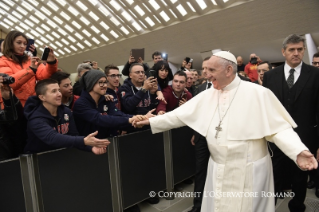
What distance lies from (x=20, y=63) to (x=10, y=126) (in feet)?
2.87

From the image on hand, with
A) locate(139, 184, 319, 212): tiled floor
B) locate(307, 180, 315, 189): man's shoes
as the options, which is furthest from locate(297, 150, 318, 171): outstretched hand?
locate(307, 180, 315, 189): man's shoes

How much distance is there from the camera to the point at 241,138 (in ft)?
6.23

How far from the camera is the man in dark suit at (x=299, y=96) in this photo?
2645mm

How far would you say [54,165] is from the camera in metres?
2.21

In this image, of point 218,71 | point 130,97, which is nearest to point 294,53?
point 218,71

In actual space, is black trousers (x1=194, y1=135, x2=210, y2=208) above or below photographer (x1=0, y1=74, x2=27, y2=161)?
below

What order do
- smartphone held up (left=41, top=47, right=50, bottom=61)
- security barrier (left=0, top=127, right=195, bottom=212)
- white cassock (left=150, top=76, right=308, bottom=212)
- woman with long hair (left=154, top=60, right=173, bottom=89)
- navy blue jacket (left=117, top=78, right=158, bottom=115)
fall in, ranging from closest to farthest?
white cassock (left=150, top=76, right=308, bottom=212), security barrier (left=0, top=127, right=195, bottom=212), smartphone held up (left=41, top=47, right=50, bottom=61), navy blue jacket (left=117, top=78, right=158, bottom=115), woman with long hair (left=154, top=60, right=173, bottom=89)

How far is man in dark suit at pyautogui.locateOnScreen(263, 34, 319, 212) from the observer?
104 inches

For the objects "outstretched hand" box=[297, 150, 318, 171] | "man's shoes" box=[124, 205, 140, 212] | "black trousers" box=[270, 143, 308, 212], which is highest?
"outstretched hand" box=[297, 150, 318, 171]

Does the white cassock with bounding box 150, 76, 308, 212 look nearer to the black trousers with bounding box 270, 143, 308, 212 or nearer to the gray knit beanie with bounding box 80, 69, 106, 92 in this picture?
the black trousers with bounding box 270, 143, 308, 212

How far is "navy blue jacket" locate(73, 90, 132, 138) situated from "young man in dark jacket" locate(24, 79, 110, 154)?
0.62 feet

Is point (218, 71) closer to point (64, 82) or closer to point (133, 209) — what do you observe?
point (64, 82)

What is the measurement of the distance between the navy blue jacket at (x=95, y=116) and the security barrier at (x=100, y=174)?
26 cm

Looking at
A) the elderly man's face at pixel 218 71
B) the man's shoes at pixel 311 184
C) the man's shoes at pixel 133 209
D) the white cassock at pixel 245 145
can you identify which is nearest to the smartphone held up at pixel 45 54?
the elderly man's face at pixel 218 71
